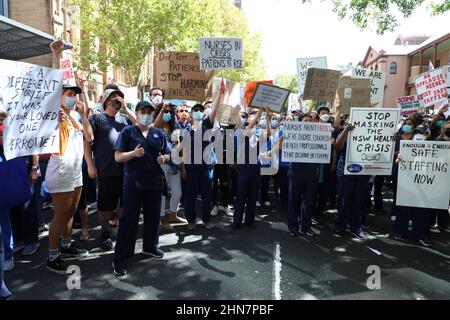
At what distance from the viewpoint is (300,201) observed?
6039 millimetres

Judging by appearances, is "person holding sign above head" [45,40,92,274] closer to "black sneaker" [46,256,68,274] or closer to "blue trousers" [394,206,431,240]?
"black sneaker" [46,256,68,274]

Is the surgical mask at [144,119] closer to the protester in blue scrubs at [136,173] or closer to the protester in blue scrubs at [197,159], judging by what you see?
the protester in blue scrubs at [136,173]

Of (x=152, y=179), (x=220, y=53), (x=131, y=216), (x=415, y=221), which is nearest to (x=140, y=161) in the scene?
(x=152, y=179)

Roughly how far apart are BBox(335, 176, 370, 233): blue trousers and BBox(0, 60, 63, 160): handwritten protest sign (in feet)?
14.2

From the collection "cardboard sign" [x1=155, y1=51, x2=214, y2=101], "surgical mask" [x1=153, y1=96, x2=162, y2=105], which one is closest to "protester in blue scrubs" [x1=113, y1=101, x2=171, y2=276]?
"surgical mask" [x1=153, y1=96, x2=162, y2=105]

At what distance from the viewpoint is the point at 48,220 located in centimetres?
643

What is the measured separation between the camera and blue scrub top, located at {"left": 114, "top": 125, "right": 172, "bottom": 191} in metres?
4.31

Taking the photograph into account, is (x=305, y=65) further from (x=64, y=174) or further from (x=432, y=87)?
(x=64, y=174)

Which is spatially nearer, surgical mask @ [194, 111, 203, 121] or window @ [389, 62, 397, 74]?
surgical mask @ [194, 111, 203, 121]

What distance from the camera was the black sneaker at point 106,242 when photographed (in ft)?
16.6

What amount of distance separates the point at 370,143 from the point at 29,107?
15.8ft

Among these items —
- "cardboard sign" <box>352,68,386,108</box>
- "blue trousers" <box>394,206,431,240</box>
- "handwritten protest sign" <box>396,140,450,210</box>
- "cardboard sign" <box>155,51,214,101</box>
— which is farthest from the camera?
"cardboard sign" <box>352,68,386,108</box>

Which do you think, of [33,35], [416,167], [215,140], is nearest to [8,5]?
[33,35]
